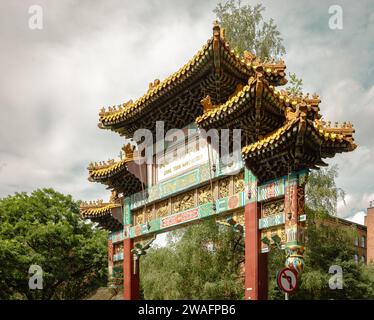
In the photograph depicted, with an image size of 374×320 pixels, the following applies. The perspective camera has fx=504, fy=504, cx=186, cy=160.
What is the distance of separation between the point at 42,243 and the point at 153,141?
38.7 ft

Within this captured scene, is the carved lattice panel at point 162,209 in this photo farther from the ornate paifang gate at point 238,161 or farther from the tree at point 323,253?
the tree at point 323,253

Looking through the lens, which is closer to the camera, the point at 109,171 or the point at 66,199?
the point at 109,171

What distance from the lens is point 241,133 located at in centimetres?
1157

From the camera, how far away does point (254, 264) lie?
10.7 m

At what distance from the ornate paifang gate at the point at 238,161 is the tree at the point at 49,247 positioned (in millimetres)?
9320

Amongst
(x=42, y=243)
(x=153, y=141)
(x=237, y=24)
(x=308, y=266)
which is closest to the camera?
(x=153, y=141)

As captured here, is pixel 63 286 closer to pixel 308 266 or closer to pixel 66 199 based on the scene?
pixel 66 199

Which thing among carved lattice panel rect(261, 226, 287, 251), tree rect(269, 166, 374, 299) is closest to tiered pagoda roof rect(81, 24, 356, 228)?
carved lattice panel rect(261, 226, 287, 251)

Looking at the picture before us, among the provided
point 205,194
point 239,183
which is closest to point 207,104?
point 239,183

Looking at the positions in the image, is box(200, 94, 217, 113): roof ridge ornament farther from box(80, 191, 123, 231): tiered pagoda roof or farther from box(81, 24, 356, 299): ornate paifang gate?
box(80, 191, 123, 231): tiered pagoda roof

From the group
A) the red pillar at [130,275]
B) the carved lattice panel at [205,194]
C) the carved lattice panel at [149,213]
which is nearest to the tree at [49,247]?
the red pillar at [130,275]

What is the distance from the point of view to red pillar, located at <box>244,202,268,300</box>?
10664mm

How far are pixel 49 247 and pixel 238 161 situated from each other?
15291 mm
